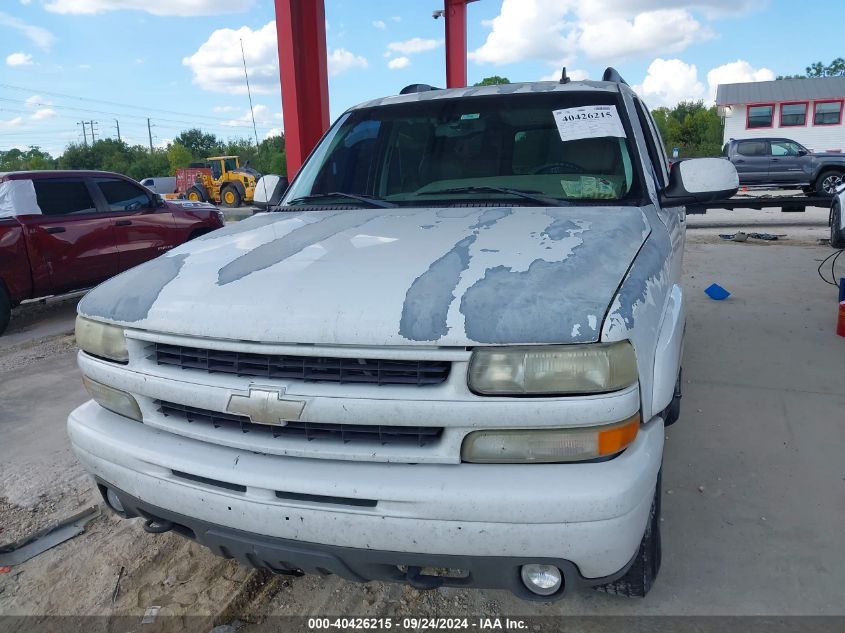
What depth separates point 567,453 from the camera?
164 cm

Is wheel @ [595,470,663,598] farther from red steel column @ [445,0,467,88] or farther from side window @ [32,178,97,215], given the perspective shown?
red steel column @ [445,0,467,88]

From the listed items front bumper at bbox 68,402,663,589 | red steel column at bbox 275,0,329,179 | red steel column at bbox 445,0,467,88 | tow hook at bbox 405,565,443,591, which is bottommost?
tow hook at bbox 405,565,443,591

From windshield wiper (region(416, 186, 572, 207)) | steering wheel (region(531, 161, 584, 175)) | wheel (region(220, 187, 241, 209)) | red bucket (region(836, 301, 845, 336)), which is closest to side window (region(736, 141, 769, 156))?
red bucket (region(836, 301, 845, 336))

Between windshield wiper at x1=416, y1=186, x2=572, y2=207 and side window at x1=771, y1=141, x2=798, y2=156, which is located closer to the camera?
windshield wiper at x1=416, y1=186, x2=572, y2=207

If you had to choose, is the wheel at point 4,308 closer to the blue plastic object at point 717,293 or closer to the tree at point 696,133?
the blue plastic object at point 717,293

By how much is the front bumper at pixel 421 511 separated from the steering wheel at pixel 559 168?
1.40 m

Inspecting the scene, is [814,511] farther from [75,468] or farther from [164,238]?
[164,238]

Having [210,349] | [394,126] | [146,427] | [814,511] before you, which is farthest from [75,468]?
[814,511]

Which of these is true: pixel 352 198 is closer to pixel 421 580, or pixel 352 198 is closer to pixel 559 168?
pixel 559 168

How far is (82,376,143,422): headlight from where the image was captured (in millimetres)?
2084

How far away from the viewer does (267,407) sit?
174 centimetres

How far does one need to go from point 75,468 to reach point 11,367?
2.58 m

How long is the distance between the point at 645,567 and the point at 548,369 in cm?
89

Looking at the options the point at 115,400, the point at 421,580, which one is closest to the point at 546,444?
the point at 421,580
